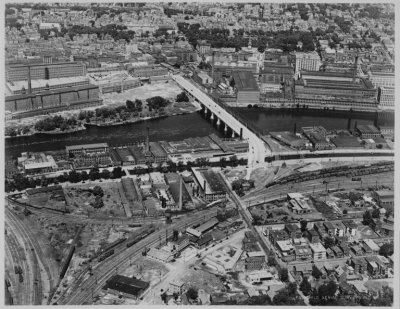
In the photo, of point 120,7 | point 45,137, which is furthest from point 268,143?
point 120,7

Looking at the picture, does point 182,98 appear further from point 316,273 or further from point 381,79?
point 316,273

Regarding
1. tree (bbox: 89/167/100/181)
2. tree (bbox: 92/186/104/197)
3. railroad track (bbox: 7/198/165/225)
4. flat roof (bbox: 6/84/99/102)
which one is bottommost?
railroad track (bbox: 7/198/165/225)

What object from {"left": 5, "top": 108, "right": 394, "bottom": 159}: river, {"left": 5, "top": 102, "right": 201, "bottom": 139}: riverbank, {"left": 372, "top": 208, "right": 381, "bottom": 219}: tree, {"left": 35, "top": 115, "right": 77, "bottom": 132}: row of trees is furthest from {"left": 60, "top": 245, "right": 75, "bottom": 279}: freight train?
{"left": 35, "top": 115, "right": 77, "bottom": 132}: row of trees

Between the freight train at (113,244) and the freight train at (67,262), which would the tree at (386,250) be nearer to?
the freight train at (113,244)

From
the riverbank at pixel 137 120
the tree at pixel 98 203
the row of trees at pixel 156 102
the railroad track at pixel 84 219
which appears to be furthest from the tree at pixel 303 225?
the row of trees at pixel 156 102

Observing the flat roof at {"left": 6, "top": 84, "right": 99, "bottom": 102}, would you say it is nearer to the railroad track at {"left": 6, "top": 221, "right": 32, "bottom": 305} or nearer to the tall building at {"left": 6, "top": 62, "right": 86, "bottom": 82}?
the tall building at {"left": 6, "top": 62, "right": 86, "bottom": 82}

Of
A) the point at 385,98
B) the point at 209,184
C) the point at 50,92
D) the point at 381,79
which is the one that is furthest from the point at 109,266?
the point at 381,79

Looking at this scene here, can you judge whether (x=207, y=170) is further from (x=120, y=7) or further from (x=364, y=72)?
(x=120, y=7)
